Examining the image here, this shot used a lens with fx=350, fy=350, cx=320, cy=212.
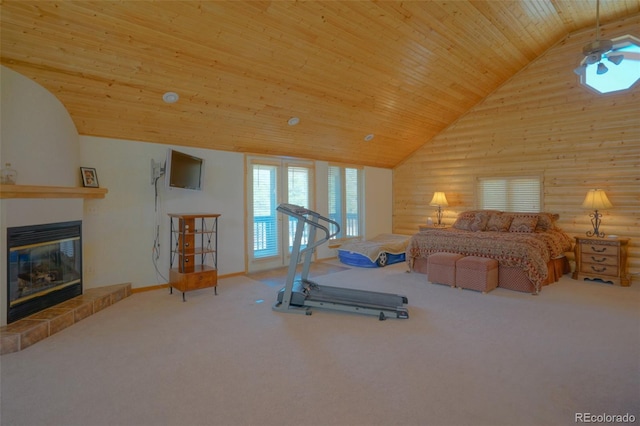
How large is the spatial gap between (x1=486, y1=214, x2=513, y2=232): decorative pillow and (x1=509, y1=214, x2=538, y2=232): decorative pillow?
8 centimetres

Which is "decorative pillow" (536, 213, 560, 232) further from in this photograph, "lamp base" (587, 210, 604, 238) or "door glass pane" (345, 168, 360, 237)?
"door glass pane" (345, 168, 360, 237)

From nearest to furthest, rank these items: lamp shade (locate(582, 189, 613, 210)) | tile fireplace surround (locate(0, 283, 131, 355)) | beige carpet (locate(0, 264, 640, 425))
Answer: beige carpet (locate(0, 264, 640, 425)), tile fireplace surround (locate(0, 283, 131, 355)), lamp shade (locate(582, 189, 613, 210))

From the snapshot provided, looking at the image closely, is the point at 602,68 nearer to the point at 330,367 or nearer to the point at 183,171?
the point at 330,367

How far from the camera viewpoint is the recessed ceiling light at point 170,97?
4.05 meters

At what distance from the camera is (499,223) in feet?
19.8

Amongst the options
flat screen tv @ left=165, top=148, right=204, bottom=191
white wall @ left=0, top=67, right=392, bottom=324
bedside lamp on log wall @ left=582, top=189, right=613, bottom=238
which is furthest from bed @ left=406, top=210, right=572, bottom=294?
flat screen tv @ left=165, top=148, right=204, bottom=191

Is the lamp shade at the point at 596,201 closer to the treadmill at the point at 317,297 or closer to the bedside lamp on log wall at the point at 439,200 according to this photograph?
the bedside lamp on log wall at the point at 439,200

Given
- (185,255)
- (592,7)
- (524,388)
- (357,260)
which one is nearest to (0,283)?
(185,255)

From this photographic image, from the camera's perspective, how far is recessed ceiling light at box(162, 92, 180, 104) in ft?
13.3

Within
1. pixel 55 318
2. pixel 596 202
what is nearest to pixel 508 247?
pixel 596 202

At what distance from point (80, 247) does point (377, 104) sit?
4.59m

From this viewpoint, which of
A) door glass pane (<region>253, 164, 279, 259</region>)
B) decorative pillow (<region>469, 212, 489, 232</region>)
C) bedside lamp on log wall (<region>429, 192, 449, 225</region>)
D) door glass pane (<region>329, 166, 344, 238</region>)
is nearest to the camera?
door glass pane (<region>253, 164, 279, 259</region>)

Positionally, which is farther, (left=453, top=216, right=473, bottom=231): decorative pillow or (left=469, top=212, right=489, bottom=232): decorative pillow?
(left=453, top=216, right=473, bottom=231): decorative pillow

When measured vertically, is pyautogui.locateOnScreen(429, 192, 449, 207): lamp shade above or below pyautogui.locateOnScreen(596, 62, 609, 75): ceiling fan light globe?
below
